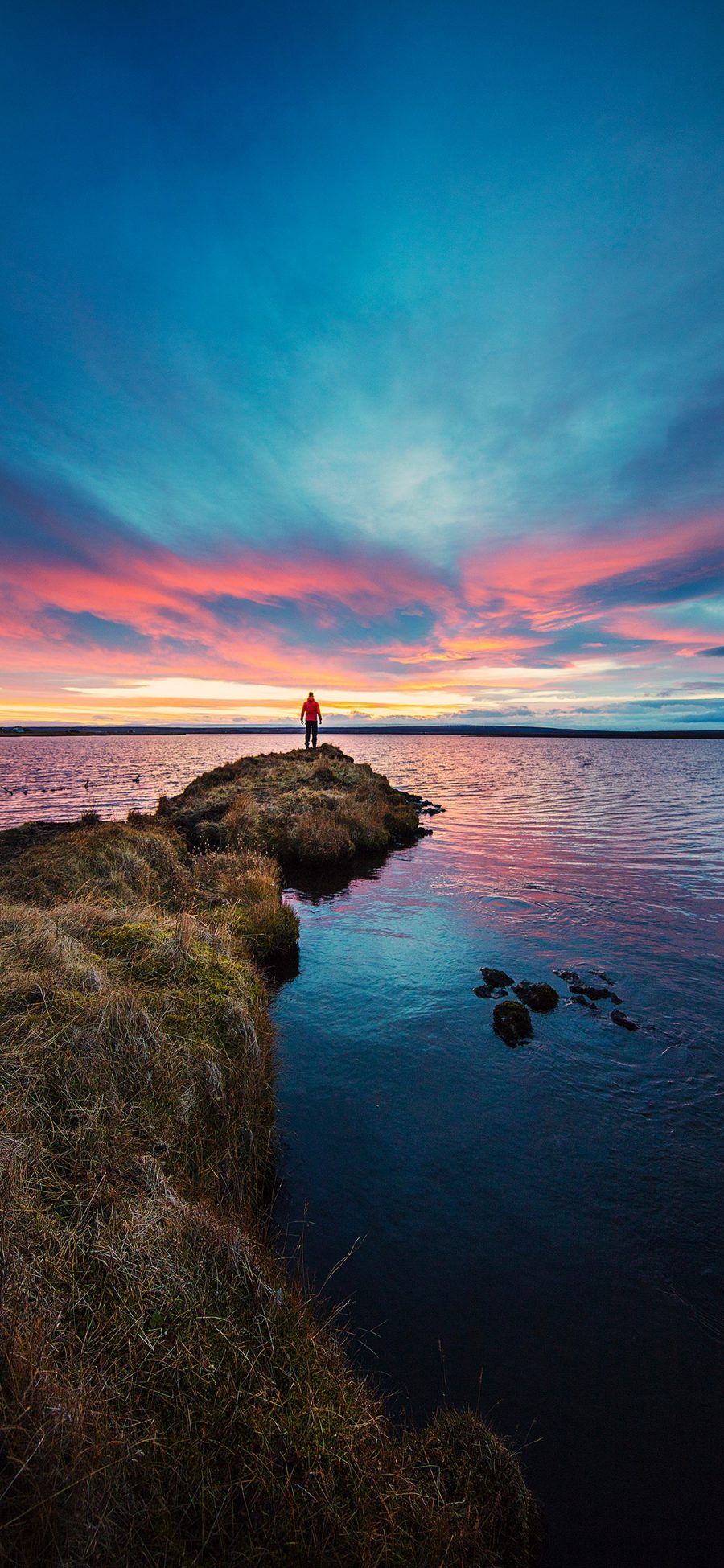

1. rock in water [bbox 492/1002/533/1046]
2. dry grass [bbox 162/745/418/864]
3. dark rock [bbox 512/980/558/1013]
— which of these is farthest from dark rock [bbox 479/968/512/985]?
dry grass [bbox 162/745/418/864]

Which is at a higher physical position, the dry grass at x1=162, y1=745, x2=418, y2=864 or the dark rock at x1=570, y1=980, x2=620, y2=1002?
the dry grass at x1=162, y1=745, x2=418, y2=864

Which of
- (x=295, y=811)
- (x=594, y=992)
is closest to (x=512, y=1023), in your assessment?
(x=594, y=992)

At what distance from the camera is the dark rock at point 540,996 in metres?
10.9

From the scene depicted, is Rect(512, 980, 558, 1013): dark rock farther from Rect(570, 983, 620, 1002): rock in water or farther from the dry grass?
the dry grass

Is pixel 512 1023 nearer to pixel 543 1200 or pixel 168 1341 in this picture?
pixel 543 1200

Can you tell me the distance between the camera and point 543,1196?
6.62m

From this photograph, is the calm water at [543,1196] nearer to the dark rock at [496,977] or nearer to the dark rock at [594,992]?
the dark rock at [594,992]

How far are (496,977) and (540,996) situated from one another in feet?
4.24

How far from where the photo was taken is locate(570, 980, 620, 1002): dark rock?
11.2 metres

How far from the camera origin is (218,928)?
10.5 meters

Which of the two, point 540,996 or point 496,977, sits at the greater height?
point 540,996

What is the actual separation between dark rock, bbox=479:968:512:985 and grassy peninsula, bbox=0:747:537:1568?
6.03 meters

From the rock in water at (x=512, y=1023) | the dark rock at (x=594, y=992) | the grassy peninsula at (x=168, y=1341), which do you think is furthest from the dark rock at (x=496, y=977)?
the grassy peninsula at (x=168, y=1341)

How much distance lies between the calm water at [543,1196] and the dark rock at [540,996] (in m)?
0.33
